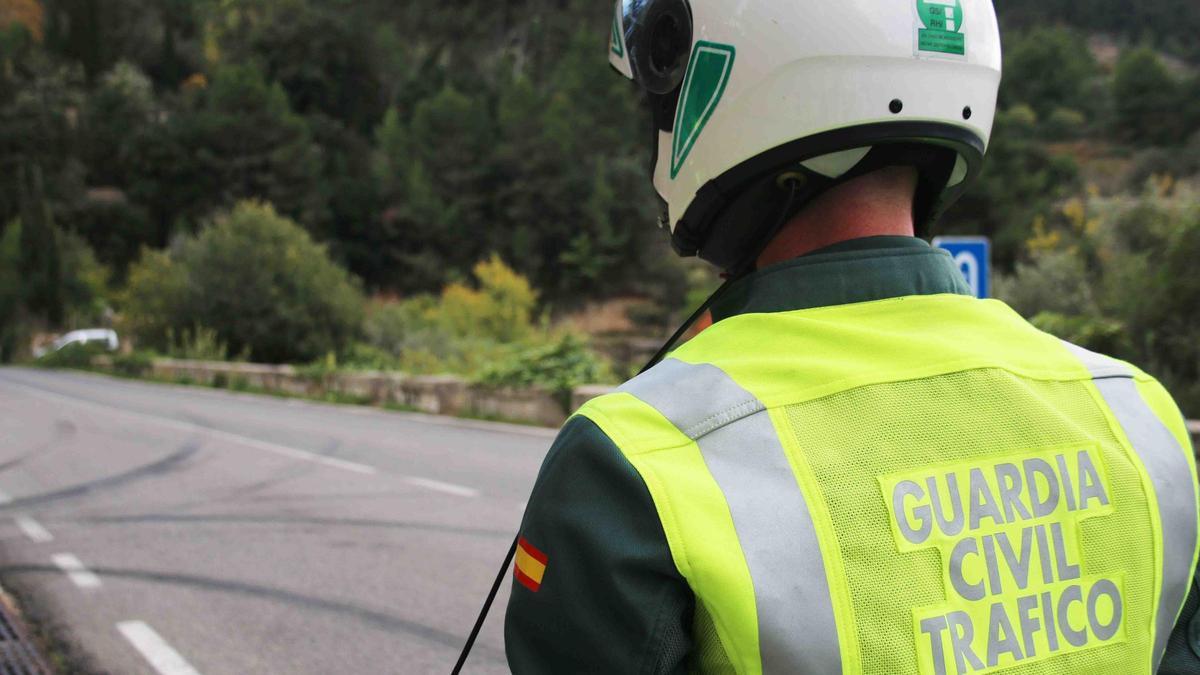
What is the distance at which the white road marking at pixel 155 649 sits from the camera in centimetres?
434

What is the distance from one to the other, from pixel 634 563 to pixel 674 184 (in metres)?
0.64

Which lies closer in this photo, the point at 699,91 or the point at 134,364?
the point at 699,91

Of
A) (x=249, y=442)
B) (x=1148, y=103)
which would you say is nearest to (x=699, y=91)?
(x=249, y=442)

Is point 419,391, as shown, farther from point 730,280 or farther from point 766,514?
point 766,514

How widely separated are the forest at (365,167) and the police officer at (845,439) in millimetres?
30967

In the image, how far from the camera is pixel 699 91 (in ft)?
4.74

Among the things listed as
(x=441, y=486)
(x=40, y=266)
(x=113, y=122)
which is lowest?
(x=40, y=266)

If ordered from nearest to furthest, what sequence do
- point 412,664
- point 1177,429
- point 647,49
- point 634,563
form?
point 634,563 → point 1177,429 → point 647,49 → point 412,664

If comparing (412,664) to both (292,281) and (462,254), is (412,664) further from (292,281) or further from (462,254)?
(462,254)

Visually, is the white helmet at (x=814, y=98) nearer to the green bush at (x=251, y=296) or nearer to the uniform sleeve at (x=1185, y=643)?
the uniform sleeve at (x=1185, y=643)

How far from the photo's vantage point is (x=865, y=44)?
135cm

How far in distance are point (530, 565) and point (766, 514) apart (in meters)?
0.25

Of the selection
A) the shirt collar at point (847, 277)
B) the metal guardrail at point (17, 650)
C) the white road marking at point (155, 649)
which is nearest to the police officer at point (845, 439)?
the shirt collar at point (847, 277)

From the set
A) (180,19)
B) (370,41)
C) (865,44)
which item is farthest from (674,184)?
(180,19)
